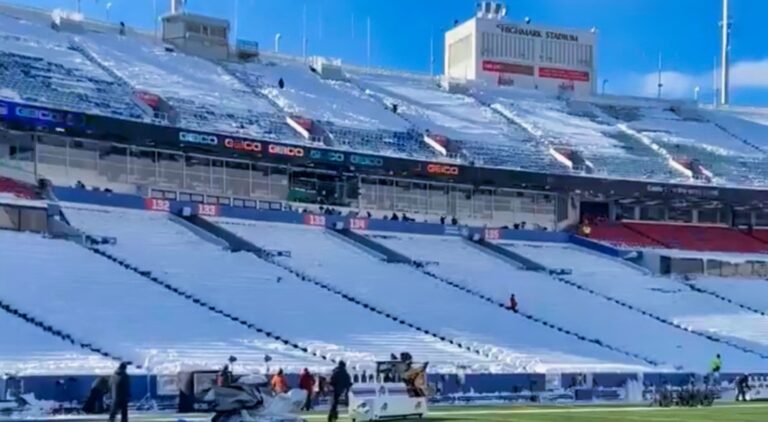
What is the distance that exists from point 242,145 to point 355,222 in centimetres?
660

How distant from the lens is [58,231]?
155 ft

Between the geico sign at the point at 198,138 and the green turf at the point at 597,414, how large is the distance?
28874 mm

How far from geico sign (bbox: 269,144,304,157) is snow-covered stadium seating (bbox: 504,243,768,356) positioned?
11823mm

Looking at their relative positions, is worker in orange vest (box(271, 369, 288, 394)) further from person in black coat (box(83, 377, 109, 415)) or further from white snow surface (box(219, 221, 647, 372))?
white snow surface (box(219, 221, 647, 372))

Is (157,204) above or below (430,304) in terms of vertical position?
above

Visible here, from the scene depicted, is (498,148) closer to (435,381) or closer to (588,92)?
(588,92)

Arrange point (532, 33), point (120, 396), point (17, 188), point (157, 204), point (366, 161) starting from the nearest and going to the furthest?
point (120, 396) < point (17, 188) < point (157, 204) < point (366, 161) < point (532, 33)

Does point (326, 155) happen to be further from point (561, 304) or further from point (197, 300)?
point (197, 300)

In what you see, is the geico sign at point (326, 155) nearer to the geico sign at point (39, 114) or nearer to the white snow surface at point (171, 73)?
the white snow surface at point (171, 73)

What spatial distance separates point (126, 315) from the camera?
126ft

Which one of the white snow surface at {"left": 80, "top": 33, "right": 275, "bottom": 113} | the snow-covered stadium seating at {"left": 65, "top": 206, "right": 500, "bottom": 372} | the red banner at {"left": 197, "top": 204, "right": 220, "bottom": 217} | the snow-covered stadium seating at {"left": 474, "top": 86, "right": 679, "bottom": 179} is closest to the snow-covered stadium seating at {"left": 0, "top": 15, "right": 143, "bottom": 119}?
the white snow surface at {"left": 80, "top": 33, "right": 275, "bottom": 113}

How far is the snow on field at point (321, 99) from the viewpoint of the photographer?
229 ft

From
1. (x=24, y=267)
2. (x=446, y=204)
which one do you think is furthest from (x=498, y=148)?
(x=24, y=267)

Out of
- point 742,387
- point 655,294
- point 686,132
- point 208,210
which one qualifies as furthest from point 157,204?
point 686,132
